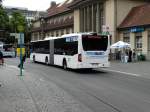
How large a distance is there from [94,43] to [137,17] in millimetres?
22671

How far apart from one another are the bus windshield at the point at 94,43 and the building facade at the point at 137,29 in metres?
17.6

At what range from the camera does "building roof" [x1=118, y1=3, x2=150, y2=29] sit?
4456cm

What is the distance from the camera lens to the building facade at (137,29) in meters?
43.2

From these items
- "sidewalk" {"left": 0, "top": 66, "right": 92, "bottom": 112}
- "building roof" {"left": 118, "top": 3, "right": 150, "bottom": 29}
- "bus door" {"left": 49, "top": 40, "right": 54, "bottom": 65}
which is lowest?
"sidewalk" {"left": 0, "top": 66, "right": 92, "bottom": 112}

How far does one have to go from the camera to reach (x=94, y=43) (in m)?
25.7

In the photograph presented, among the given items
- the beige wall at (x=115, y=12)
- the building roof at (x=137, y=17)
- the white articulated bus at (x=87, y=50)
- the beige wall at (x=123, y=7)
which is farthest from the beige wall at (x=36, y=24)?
the white articulated bus at (x=87, y=50)

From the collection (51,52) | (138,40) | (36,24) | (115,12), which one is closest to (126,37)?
(138,40)

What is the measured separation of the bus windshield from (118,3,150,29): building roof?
17775mm

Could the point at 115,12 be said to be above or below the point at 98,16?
above

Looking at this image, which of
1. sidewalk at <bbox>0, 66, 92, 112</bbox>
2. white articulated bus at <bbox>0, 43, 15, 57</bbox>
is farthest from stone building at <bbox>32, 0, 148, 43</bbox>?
sidewalk at <bbox>0, 66, 92, 112</bbox>

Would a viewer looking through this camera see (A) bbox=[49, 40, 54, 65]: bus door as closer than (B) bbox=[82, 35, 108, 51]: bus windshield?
No

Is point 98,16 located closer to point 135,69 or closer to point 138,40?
point 138,40

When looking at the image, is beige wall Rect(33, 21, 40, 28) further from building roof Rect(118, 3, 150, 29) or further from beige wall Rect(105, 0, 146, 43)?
building roof Rect(118, 3, 150, 29)

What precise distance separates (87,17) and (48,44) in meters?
23.5
